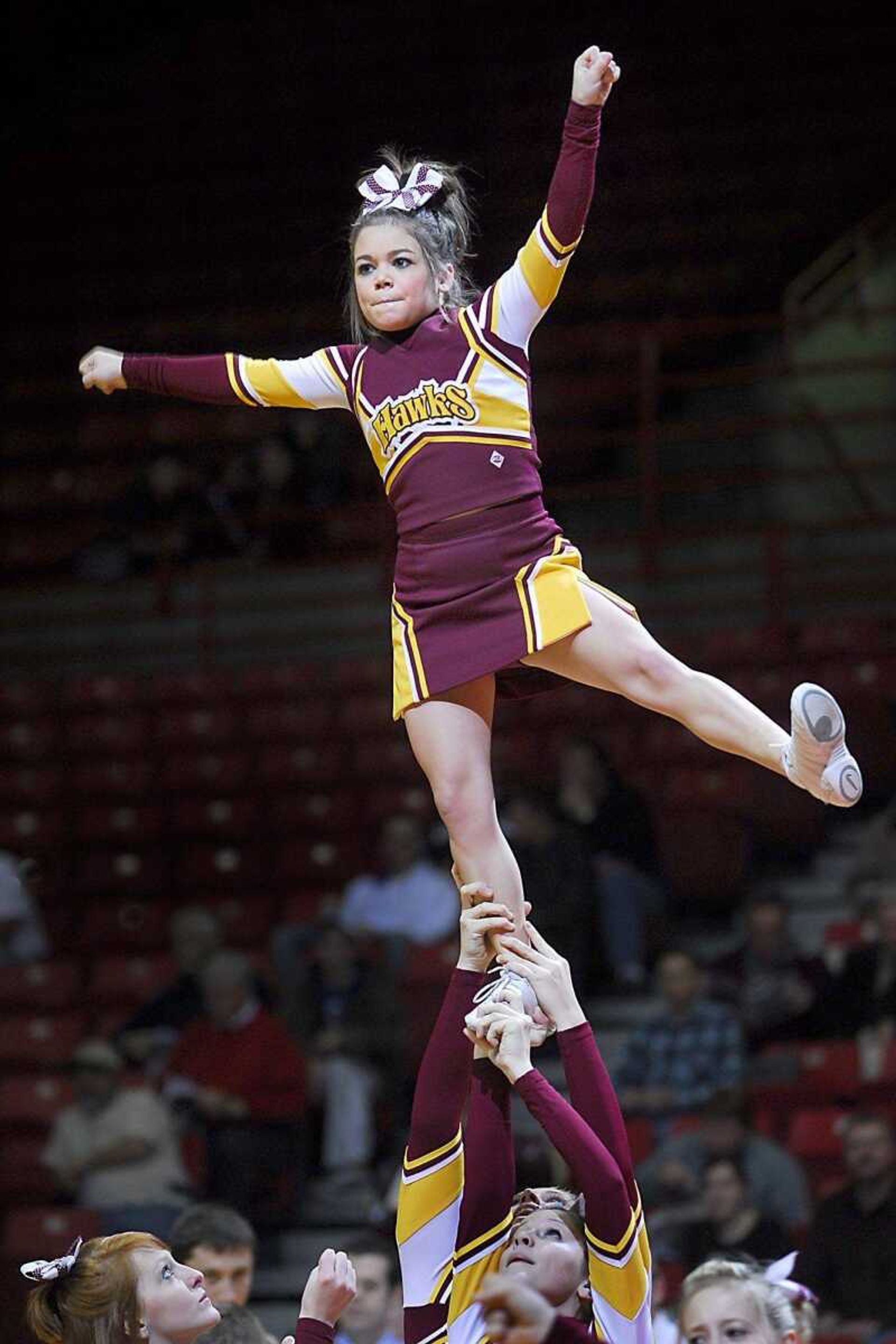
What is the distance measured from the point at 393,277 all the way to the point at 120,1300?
1.64 metres

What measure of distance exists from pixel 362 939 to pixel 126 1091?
38.0 inches

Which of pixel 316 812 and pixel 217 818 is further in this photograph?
pixel 217 818

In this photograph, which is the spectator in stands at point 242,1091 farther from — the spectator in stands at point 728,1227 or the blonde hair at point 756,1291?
the blonde hair at point 756,1291

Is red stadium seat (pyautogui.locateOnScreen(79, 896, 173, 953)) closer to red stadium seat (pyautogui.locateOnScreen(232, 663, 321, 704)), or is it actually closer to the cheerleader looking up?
red stadium seat (pyautogui.locateOnScreen(232, 663, 321, 704))

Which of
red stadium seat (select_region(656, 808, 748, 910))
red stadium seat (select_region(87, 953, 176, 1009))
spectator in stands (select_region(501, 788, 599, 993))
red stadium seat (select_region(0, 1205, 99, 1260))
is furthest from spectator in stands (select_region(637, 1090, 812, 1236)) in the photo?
red stadium seat (select_region(87, 953, 176, 1009))

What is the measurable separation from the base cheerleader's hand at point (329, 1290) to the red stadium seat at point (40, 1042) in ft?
15.2

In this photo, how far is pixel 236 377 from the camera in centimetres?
366

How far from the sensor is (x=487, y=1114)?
3.41 m

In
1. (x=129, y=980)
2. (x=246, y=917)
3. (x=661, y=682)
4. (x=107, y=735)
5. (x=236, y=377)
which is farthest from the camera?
(x=107, y=735)

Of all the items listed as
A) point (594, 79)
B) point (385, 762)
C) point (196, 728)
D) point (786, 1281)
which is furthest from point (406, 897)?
point (594, 79)

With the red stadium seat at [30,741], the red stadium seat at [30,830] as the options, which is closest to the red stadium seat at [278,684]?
the red stadium seat at [30,741]

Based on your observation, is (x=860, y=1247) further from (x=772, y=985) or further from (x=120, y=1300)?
(x=120, y=1300)

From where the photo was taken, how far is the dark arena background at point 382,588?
273 inches

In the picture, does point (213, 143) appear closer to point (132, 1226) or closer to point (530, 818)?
point (530, 818)
